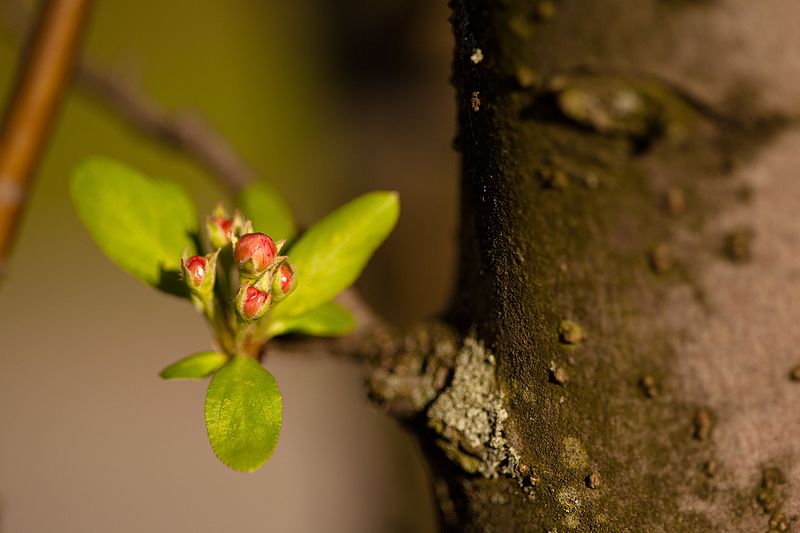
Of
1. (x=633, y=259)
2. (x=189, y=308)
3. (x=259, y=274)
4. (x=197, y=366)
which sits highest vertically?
(x=633, y=259)

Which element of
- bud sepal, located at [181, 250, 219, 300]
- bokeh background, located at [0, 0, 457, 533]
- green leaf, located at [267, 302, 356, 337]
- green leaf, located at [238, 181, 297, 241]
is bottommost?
bokeh background, located at [0, 0, 457, 533]

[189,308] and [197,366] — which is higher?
[197,366]

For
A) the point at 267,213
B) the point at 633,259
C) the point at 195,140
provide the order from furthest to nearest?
the point at 195,140 → the point at 267,213 → the point at 633,259

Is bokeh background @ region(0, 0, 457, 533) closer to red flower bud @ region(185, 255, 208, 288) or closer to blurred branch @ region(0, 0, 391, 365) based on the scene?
blurred branch @ region(0, 0, 391, 365)

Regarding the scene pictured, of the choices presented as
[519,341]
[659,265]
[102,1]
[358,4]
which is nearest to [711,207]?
[659,265]

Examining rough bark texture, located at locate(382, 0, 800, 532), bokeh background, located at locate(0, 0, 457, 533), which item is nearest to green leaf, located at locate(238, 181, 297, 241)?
rough bark texture, located at locate(382, 0, 800, 532)

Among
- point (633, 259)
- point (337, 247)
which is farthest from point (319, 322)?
point (633, 259)

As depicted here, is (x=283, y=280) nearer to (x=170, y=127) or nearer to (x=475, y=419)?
(x=475, y=419)
